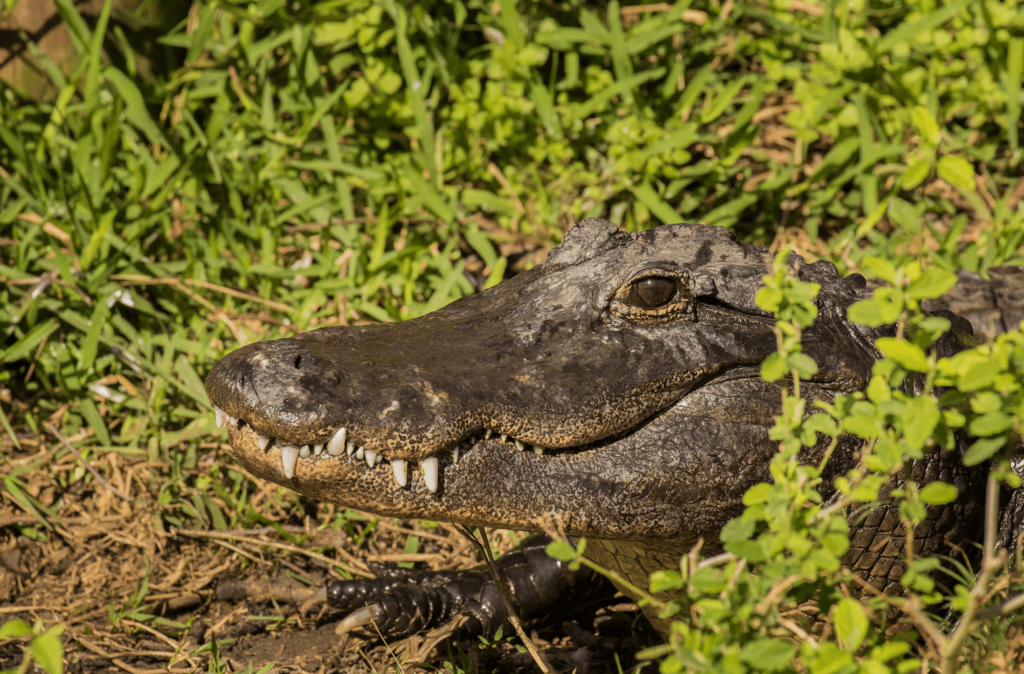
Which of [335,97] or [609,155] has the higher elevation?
[335,97]

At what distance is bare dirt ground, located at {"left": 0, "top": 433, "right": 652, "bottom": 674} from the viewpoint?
2641mm

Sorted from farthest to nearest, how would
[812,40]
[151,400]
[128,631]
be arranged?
[812,40] < [151,400] < [128,631]

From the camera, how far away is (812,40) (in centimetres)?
450

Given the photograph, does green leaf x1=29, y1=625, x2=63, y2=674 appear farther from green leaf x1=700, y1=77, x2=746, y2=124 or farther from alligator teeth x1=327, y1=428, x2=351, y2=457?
green leaf x1=700, y1=77, x2=746, y2=124

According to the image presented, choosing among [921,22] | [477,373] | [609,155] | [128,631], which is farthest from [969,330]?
[128,631]

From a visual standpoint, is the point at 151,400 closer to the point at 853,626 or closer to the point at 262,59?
the point at 262,59

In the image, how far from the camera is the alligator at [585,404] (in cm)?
193

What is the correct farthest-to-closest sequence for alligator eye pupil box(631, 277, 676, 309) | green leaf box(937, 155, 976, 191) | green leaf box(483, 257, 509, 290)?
green leaf box(483, 257, 509, 290), alligator eye pupil box(631, 277, 676, 309), green leaf box(937, 155, 976, 191)

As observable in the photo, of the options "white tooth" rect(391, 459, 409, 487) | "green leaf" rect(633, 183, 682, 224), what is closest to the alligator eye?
"white tooth" rect(391, 459, 409, 487)

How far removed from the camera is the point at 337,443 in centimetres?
189

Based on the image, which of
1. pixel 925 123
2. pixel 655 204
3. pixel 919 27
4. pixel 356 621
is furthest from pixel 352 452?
pixel 919 27

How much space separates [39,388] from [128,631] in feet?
4.40

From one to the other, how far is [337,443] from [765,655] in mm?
985

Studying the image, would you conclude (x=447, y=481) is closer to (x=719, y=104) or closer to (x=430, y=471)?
(x=430, y=471)
